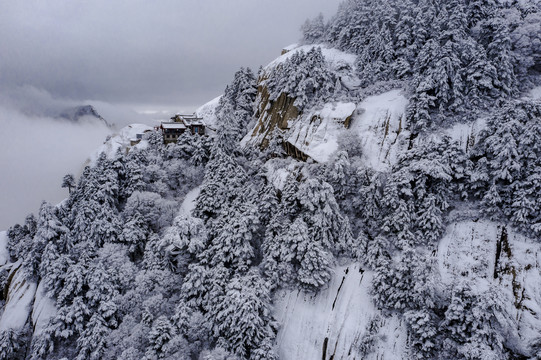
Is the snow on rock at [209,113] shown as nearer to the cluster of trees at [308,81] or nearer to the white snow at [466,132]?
the cluster of trees at [308,81]

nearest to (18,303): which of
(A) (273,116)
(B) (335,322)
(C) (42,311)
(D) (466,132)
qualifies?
(C) (42,311)

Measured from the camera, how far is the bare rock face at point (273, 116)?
51719mm

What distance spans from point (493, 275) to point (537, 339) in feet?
20.7

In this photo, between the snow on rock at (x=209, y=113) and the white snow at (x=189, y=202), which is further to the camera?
the snow on rock at (x=209, y=113)

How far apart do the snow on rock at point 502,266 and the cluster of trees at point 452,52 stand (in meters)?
17.3

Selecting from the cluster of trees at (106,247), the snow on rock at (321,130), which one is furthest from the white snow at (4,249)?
the snow on rock at (321,130)

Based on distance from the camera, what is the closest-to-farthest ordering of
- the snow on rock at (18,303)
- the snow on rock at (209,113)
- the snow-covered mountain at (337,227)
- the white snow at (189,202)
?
the snow-covered mountain at (337,227)
the snow on rock at (18,303)
the white snow at (189,202)
the snow on rock at (209,113)

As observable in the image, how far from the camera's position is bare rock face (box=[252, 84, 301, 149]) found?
5172 cm

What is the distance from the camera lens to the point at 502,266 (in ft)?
89.7

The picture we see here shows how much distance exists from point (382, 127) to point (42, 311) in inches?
2411

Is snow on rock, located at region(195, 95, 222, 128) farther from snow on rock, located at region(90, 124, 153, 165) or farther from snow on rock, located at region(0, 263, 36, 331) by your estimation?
snow on rock, located at region(0, 263, 36, 331)

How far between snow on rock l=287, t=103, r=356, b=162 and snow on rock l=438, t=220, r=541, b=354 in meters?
20.9

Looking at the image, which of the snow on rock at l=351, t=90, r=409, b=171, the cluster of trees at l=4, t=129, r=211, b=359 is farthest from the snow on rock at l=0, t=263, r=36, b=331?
the snow on rock at l=351, t=90, r=409, b=171

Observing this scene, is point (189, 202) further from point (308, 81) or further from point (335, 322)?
point (335, 322)
